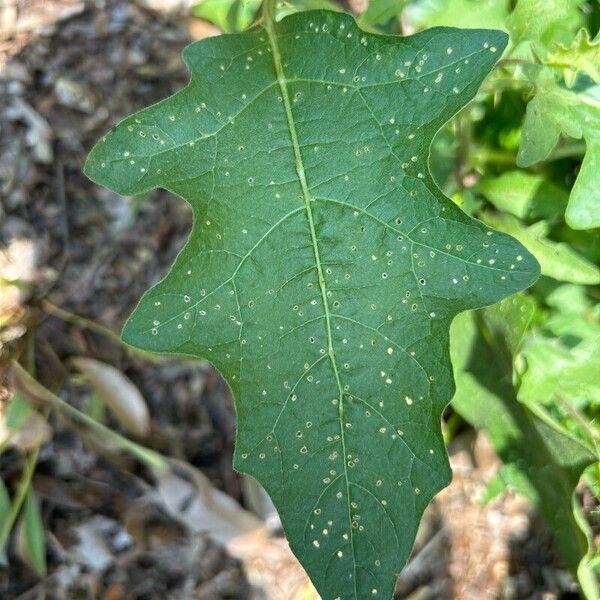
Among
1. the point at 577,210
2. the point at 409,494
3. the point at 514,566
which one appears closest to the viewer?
the point at 409,494

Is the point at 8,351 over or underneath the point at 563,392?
underneath

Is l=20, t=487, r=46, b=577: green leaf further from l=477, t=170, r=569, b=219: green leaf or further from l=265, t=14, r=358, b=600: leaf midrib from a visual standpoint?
l=477, t=170, r=569, b=219: green leaf

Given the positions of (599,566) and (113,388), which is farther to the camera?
(113,388)

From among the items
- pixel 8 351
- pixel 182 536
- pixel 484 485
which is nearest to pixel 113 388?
pixel 8 351

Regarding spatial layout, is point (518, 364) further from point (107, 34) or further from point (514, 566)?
point (107, 34)

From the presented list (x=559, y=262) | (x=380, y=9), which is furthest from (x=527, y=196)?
(x=380, y=9)

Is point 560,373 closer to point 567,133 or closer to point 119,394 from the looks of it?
point 567,133

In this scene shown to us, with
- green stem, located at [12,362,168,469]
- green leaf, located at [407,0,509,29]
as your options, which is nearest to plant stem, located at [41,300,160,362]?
green stem, located at [12,362,168,469]
